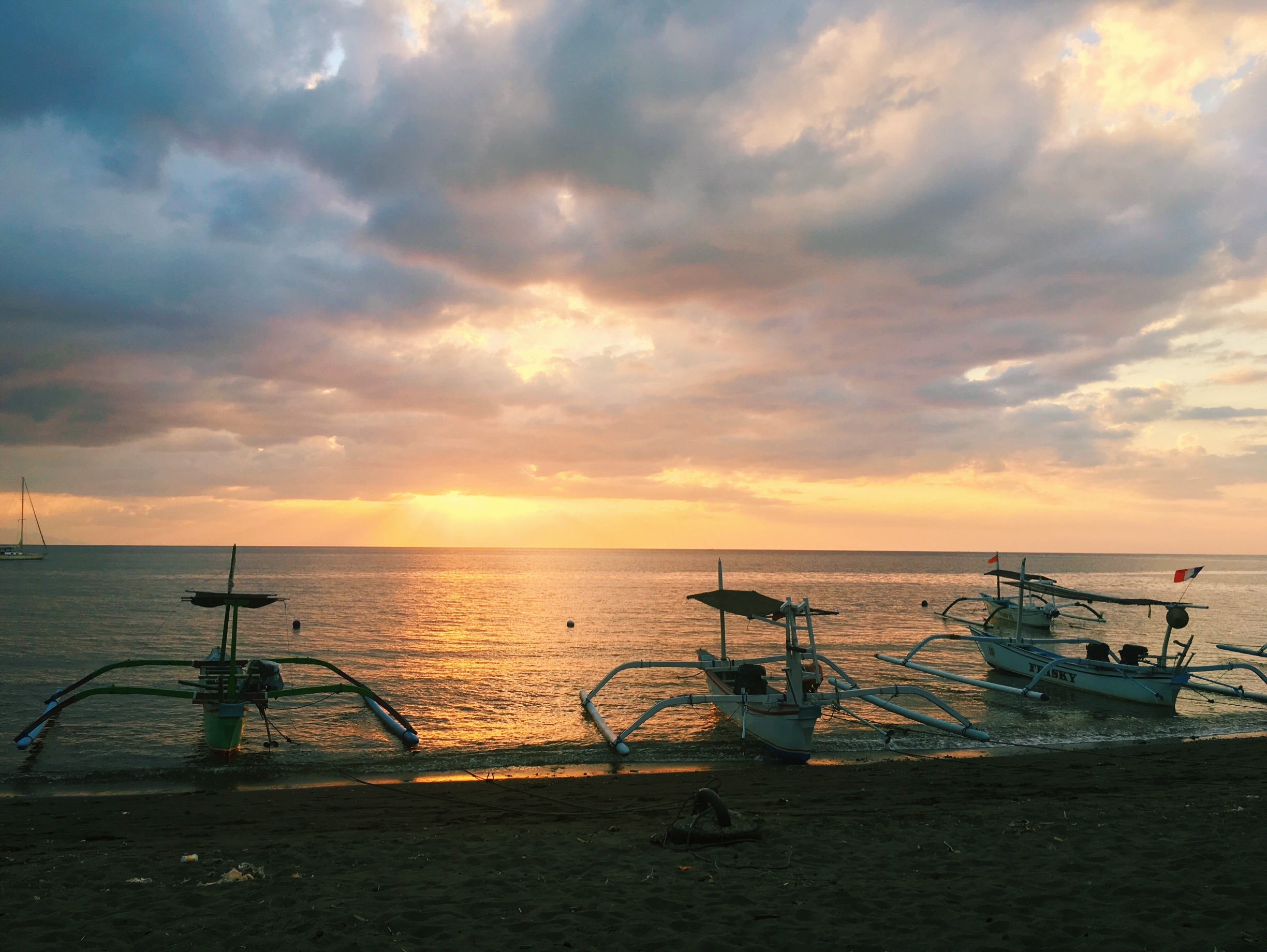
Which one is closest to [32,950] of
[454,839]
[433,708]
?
[454,839]

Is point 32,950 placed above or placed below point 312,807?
above

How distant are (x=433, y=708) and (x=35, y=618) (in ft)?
140

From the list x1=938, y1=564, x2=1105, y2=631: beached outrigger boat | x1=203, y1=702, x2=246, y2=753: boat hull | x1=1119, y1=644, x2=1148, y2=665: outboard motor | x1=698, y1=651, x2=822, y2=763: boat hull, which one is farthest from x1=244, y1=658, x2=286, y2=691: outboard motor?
x1=938, y1=564, x2=1105, y2=631: beached outrigger boat

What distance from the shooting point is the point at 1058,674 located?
26781 millimetres

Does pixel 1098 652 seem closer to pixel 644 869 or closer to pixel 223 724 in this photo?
pixel 644 869

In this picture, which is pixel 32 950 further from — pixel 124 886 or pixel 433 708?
pixel 433 708

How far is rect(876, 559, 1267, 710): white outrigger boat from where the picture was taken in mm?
22922

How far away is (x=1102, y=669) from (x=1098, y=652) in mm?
896

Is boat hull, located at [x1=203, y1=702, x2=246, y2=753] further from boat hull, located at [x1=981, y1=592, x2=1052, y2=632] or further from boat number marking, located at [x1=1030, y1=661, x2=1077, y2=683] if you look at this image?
boat hull, located at [x1=981, y1=592, x2=1052, y2=632]

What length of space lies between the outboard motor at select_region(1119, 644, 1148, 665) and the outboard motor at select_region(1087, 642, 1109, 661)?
63 centimetres

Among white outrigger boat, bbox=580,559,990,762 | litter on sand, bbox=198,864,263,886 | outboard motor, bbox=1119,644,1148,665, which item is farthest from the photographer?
outboard motor, bbox=1119,644,1148,665

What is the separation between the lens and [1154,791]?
13.0 metres

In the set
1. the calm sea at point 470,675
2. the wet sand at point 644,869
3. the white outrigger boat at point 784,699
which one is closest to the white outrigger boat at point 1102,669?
the calm sea at point 470,675

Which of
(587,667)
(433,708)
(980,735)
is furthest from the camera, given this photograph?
(587,667)
